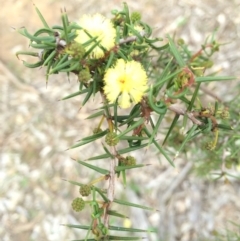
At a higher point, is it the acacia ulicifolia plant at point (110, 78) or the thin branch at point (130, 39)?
the thin branch at point (130, 39)

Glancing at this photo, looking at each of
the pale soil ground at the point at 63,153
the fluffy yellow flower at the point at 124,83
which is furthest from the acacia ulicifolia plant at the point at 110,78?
the pale soil ground at the point at 63,153

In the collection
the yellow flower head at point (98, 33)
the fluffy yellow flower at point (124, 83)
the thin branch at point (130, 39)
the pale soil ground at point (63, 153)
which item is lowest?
the fluffy yellow flower at point (124, 83)

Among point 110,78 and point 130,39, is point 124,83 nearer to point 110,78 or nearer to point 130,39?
point 110,78

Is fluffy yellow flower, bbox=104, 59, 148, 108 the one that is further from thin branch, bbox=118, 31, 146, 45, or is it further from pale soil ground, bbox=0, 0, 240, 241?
pale soil ground, bbox=0, 0, 240, 241

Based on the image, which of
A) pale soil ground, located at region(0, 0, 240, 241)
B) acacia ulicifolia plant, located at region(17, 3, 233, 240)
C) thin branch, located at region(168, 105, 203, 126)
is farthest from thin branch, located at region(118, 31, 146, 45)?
pale soil ground, located at region(0, 0, 240, 241)

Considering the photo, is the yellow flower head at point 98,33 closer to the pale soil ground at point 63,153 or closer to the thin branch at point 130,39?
the thin branch at point 130,39

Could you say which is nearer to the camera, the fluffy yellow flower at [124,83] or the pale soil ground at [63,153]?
the fluffy yellow flower at [124,83]

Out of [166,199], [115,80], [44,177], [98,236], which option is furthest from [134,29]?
[44,177]
